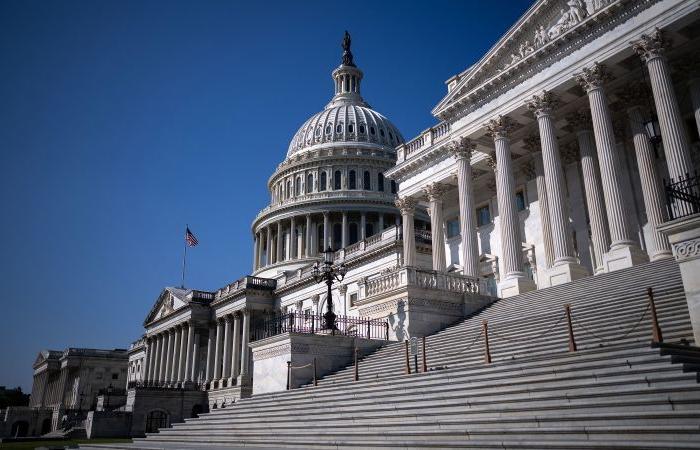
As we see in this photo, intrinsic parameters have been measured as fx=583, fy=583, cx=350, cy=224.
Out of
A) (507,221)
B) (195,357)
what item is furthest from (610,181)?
(195,357)

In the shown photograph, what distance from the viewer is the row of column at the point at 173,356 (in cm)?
7844

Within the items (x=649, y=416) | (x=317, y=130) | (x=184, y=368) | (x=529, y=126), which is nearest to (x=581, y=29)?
(x=529, y=126)

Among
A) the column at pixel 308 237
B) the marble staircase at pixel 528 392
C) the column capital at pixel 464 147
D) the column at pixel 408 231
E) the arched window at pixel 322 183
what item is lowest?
the marble staircase at pixel 528 392

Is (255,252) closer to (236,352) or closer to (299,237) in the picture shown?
(299,237)

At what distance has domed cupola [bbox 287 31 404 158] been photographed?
10675 centimetres

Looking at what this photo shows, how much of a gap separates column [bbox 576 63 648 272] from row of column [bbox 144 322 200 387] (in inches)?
2352

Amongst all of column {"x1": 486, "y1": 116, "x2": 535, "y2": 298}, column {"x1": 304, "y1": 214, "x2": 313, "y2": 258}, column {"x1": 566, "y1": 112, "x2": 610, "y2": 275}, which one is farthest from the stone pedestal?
column {"x1": 304, "y1": 214, "x2": 313, "y2": 258}

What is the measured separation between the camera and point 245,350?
68.4m

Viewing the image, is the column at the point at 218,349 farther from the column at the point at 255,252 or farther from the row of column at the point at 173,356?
the column at the point at 255,252

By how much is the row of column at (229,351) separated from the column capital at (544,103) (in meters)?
47.3

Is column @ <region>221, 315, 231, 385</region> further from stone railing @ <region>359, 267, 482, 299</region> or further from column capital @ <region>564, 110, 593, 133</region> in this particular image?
column capital @ <region>564, 110, 593, 133</region>

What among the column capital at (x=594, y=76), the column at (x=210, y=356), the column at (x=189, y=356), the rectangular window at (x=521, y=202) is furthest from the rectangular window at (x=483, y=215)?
the column at (x=189, y=356)

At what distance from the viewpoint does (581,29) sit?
90.5 ft

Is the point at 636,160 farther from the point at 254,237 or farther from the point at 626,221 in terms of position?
the point at 254,237
